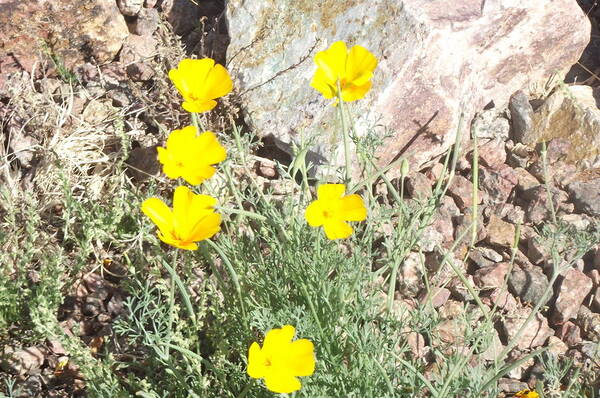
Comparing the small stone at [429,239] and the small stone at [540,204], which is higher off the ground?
the small stone at [540,204]

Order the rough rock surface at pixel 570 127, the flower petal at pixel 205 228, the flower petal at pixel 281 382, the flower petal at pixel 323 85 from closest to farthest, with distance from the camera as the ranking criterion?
the flower petal at pixel 281 382
the flower petal at pixel 205 228
the flower petal at pixel 323 85
the rough rock surface at pixel 570 127

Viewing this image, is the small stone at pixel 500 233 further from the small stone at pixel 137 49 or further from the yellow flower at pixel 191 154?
the small stone at pixel 137 49

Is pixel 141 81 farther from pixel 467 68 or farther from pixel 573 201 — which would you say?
pixel 573 201

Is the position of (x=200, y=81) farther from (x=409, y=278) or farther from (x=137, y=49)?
(x=137, y=49)

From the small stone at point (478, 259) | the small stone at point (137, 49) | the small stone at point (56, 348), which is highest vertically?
the small stone at point (137, 49)

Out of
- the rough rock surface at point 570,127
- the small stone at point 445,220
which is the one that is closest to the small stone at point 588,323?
the small stone at point 445,220

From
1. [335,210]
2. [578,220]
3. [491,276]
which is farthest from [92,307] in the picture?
[578,220]

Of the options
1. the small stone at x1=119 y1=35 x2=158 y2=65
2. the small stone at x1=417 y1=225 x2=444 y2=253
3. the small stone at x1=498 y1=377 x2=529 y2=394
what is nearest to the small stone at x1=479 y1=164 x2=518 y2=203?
the small stone at x1=417 y1=225 x2=444 y2=253

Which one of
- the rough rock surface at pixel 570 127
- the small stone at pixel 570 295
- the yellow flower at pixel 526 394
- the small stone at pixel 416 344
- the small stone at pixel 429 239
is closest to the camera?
the yellow flower at pixel 526 394
